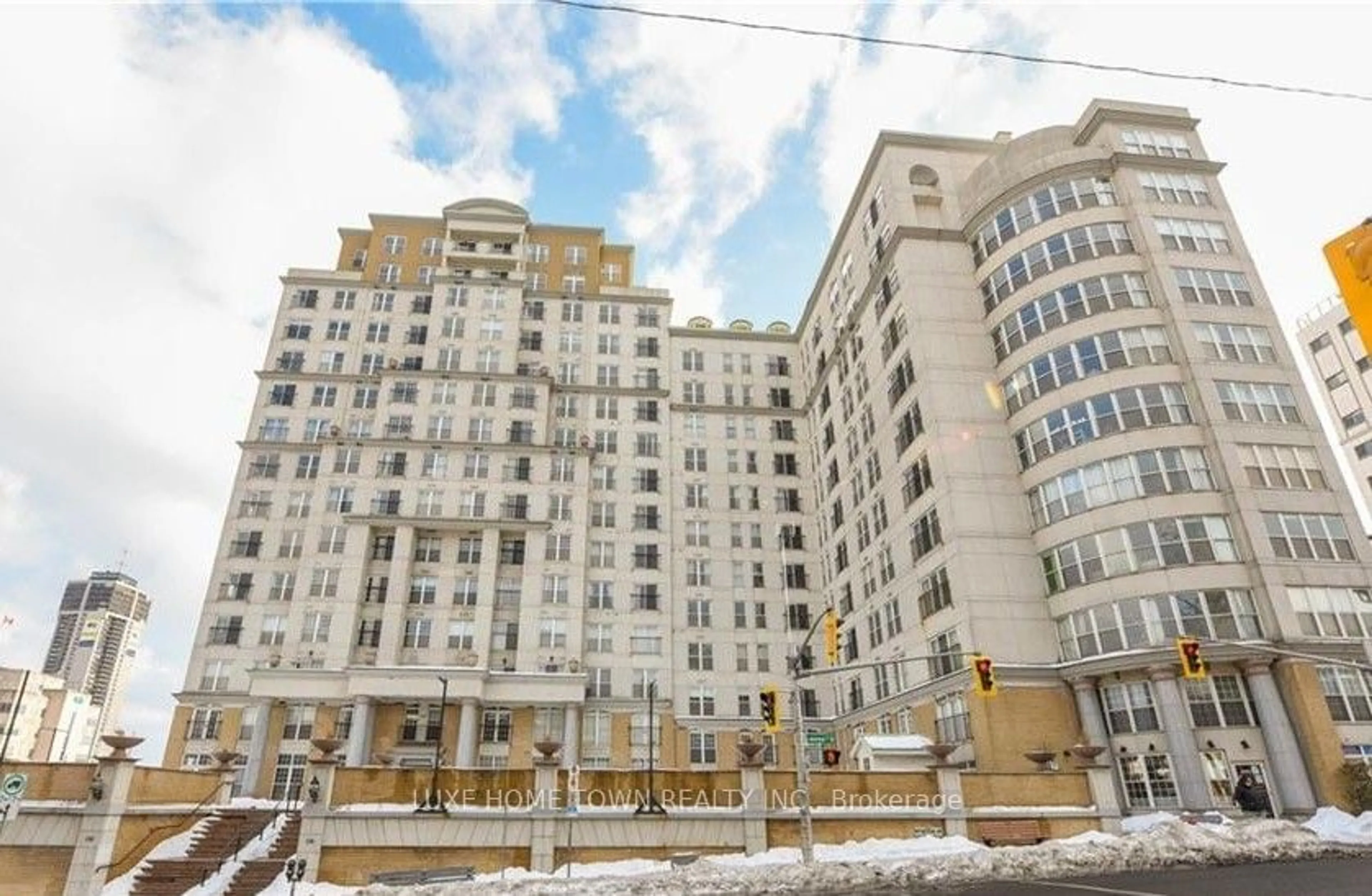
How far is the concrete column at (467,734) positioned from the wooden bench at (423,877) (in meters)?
23.7

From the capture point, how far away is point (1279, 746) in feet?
97.9

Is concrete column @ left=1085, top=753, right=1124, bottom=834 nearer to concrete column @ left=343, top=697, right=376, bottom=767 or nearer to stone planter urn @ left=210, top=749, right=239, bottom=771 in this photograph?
stone planter urn @ left=210, top=749, right=239, bottom=771

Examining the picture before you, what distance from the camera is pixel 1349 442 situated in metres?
77.9

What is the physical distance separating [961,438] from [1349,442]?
64.7 m

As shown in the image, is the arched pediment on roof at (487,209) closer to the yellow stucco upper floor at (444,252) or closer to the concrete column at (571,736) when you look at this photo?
the yellow stucco upper floor at (444,252)

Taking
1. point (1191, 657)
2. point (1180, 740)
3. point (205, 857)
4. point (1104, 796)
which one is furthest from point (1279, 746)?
point (205, 857)

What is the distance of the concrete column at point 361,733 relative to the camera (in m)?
44.6

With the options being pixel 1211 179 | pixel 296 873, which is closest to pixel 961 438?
pixel 1211 179

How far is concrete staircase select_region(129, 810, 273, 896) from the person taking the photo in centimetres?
2492

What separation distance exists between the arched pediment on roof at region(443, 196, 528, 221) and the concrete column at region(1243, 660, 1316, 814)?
62174 mm

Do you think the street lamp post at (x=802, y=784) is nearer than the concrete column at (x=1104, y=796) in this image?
Yes

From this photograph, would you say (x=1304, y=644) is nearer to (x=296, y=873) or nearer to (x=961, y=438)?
(x=961, y=438)

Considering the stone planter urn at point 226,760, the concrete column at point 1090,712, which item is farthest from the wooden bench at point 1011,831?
the stone planter urn at point 226,760

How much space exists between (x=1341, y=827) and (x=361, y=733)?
151ft
